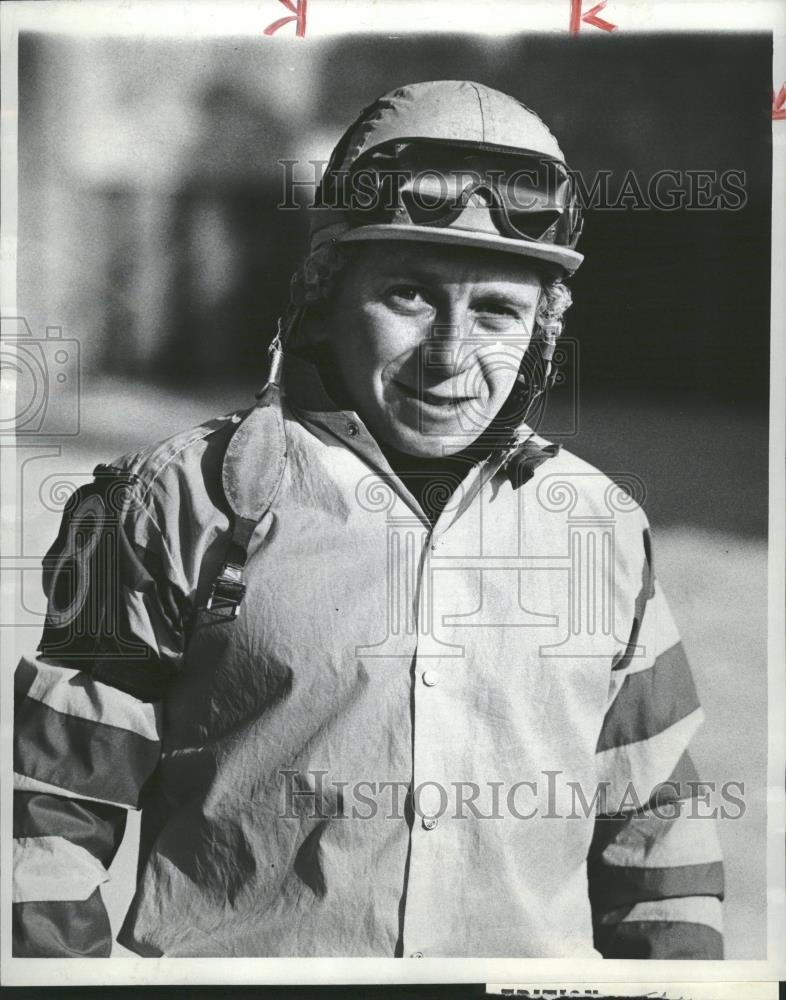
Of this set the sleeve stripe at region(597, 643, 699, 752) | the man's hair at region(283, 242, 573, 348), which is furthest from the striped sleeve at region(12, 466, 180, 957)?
the sleeve stripe at region(597, 643, 699, 752)

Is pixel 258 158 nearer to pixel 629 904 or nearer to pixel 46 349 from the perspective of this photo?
pixel 46 349

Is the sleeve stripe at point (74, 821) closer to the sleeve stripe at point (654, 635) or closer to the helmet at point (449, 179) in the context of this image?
the sleeve stripe at point (654, 635)

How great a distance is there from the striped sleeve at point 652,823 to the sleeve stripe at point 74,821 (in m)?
1.08

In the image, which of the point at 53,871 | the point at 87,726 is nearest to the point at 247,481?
the point at 87,726

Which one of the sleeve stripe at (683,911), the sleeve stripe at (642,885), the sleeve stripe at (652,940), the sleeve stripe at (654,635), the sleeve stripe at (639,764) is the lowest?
the sleeve stripe at (652,940)

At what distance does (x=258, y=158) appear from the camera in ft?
9.55

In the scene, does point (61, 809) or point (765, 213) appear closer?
point (61, 809)

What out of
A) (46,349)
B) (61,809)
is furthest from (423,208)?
A: (61,809)

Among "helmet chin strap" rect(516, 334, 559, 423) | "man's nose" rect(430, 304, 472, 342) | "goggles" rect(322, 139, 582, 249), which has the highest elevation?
"goggles" rect(322, 139, 582, 249)

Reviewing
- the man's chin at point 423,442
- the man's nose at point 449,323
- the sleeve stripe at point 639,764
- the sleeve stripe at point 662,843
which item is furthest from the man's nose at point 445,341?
the sleeve stripe at point 662,843

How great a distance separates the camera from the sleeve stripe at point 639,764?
2.84 m

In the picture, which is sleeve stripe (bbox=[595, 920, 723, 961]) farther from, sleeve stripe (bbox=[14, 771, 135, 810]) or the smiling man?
sleeve stripe (bbox=[14, 771, 135, 810])

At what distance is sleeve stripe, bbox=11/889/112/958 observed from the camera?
2.77 meters

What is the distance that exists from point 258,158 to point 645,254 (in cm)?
93
